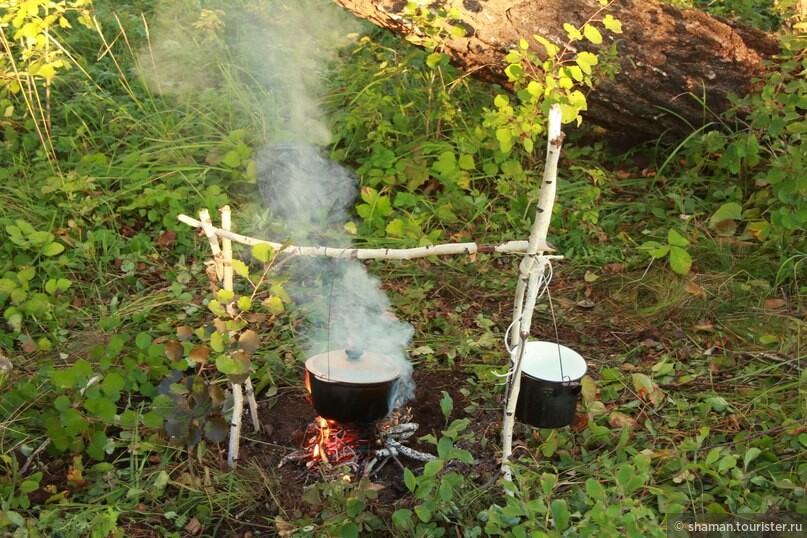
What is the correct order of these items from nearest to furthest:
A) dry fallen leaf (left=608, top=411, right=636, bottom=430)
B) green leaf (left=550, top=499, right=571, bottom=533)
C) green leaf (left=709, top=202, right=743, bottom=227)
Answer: green leaf (left=550, top=499, right=571, bottom=533), dry fallen leaf (left=608, top=411, right=636, bottom=430), green leaf (left=709, top=202, right=743, bottom=227)

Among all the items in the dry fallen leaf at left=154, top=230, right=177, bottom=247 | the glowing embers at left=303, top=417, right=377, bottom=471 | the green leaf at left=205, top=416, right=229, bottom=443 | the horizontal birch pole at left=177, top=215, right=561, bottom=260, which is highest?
the horizontal birch pole at left=177, top=215, right=561, bottom=260

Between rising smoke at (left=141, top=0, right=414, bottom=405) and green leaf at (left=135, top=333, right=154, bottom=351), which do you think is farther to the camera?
rising smoke at (left=141, top=0, right=414, bottom=405)

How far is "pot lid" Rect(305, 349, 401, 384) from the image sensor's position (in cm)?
265

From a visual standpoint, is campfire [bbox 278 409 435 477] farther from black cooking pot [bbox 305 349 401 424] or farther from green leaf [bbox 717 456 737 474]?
green leaf [bbox 717 456 737 474]

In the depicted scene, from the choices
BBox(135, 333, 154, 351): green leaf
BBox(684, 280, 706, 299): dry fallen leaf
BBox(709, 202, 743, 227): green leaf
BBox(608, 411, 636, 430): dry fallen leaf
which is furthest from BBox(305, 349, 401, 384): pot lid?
BBox(709, 202, 743, 227): green leaf

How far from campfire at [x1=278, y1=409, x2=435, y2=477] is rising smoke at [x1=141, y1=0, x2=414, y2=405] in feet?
0.75

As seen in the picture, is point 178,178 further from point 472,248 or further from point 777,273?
point 777,273

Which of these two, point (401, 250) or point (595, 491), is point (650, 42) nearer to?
point (401, 250)

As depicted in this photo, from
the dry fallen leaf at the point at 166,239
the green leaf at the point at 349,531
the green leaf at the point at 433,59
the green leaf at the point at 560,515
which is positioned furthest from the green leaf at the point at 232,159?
the green leaf at the point at 560,515

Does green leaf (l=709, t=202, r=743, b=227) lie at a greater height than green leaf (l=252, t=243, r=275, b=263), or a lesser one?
lesser

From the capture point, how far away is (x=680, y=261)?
362 cm

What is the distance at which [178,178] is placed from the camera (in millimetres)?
4316

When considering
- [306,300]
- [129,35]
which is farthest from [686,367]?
[129,35]

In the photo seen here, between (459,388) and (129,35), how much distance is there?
3882mm
